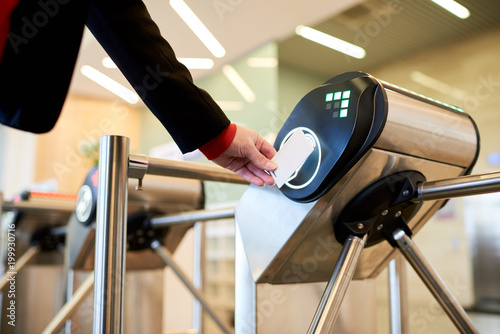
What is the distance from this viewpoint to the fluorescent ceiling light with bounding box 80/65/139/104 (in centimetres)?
388

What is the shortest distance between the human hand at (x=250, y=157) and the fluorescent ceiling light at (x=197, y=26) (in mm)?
1452

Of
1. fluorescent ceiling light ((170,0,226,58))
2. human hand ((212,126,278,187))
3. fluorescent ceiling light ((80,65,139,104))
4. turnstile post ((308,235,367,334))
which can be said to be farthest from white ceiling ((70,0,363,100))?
turnstile post ((308,235,367,334))

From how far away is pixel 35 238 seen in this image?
5.46 feet

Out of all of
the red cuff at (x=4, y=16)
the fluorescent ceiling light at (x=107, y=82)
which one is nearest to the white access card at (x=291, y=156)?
the red cuff at (x=4, y=16)

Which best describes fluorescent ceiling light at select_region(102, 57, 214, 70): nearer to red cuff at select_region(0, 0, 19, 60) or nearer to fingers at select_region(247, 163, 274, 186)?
fingers at select_region(247, 163, 274, 186)

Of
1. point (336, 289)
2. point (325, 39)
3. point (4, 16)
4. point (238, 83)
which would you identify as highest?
point (325, 39)

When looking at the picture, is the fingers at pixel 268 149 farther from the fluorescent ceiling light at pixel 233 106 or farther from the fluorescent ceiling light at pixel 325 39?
the fluorescent ceiling light at pixel 233 106

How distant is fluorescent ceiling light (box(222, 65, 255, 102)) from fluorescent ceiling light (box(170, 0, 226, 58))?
0.22 meters

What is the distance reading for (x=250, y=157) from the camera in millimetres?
643

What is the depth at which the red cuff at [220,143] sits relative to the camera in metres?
0.63

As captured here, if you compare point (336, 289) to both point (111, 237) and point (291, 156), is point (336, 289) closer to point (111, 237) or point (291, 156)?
point (291, 156)

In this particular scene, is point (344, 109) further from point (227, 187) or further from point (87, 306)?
point (227, 187)

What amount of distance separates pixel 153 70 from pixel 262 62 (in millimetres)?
2933

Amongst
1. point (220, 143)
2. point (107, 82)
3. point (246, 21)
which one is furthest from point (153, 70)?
point (107, 82)
